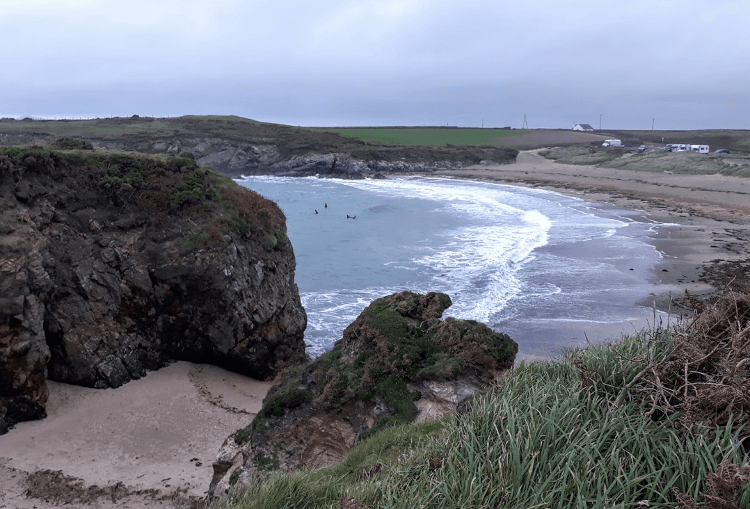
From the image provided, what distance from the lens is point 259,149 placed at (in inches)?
3337

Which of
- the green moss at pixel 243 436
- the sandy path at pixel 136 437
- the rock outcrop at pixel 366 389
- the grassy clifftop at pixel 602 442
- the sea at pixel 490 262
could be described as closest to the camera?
the grassy clifftop at pixel 602 442

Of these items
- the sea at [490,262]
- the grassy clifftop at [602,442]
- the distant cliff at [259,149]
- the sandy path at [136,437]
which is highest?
the distant cliff at [259,149]

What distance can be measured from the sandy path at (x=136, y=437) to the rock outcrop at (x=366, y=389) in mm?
2742

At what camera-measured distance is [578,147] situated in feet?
327

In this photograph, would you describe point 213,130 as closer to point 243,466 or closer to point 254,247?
point 254,247

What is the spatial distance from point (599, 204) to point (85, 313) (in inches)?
1793

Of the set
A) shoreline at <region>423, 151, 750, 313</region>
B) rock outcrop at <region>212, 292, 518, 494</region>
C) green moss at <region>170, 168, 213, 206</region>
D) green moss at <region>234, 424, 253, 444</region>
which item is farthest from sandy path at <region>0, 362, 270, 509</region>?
shoreline at <region>423, 151, 750, 313</region>

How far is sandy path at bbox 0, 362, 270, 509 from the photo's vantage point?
35.0ft

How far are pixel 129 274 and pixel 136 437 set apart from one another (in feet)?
16.1

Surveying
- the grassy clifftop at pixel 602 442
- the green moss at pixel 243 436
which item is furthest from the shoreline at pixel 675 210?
the green moss at pixel 243 436

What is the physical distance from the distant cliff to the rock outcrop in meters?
70.7

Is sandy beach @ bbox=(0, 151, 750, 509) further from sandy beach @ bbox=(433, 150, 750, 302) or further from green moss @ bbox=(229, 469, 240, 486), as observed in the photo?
green moss @ bbox=(229, 469, 240, 486)

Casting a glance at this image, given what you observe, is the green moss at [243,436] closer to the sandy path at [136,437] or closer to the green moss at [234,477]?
the green moss at [234,477]

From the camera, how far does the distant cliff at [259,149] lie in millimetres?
79375
